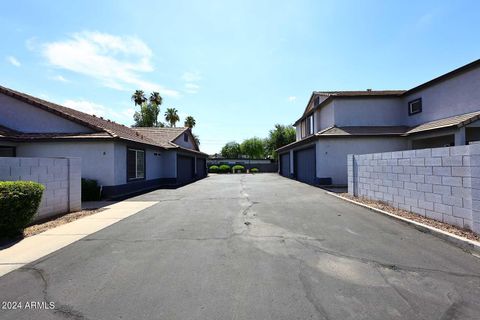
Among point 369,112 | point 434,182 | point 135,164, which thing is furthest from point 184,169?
point 434,182

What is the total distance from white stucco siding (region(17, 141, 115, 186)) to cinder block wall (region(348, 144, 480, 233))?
471 inches

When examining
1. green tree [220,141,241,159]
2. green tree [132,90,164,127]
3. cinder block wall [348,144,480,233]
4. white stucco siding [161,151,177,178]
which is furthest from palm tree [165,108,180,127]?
cinder block wall [348,144,480,233]

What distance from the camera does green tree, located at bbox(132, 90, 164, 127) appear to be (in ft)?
147

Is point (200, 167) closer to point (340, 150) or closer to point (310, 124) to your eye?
point (310, 124)

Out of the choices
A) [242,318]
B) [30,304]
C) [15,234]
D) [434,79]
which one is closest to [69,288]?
[30,304]

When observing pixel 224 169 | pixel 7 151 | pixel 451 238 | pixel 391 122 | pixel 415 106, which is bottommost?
pixel 451 238

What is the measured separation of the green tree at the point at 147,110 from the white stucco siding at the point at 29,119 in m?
31.7

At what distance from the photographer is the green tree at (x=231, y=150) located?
198 ft

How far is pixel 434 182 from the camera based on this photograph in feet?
20.5

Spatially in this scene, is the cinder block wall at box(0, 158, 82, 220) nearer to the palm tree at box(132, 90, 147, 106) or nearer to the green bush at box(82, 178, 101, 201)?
the green bush at box(82, 178, 101, 201)

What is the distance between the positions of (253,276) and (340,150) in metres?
14.0

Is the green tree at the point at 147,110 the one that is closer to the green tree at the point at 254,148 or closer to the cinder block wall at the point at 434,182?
the green tree at the point at 254,148

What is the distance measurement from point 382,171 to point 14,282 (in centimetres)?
1002

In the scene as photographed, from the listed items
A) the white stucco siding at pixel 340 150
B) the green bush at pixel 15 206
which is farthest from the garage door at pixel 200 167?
the green bush at pixel 15 206
